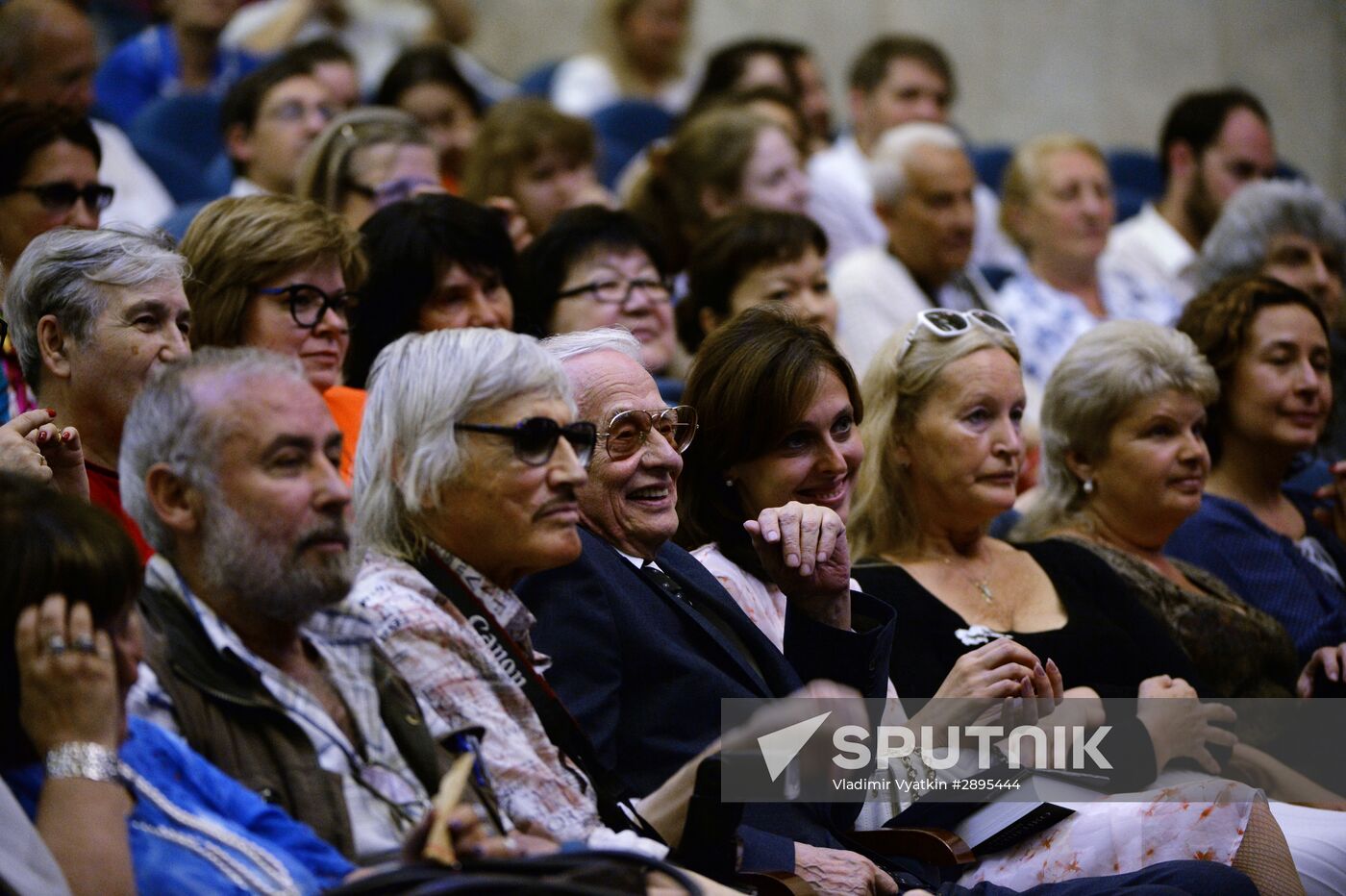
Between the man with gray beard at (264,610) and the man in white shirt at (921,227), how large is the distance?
3.35 metres

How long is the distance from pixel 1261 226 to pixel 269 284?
11.1 feet

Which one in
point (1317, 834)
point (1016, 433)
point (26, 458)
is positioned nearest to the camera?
point (26, 458)

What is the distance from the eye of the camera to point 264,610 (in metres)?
2.12

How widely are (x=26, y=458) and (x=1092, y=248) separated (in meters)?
4.37

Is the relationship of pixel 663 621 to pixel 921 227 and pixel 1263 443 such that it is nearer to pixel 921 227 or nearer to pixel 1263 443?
pixel 1263 443

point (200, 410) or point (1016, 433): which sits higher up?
point (200, 410)

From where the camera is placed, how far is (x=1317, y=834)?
3246 millimetres

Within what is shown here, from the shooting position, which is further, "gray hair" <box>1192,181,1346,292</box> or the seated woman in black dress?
"gray hair" <box>1192,181,1346,292</box>

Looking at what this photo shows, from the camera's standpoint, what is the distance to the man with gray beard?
81.5 inches

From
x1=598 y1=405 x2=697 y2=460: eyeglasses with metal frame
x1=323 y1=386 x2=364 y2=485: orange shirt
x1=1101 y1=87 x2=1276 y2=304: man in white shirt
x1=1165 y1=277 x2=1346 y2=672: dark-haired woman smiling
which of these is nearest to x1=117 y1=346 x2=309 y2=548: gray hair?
x1=598 y1=405 x2=697 y2=460: eyeglasses with metal frame

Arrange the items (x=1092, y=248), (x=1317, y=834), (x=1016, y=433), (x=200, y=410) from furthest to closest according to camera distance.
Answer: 1. (x=1092, y=248)
2. (x=1016, y=433)
3. (x=1317, y=834)
4. (x=200, y=410)

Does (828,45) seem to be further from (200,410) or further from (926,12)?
(200,410)

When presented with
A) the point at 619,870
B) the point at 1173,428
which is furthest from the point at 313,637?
the point at 1173,428

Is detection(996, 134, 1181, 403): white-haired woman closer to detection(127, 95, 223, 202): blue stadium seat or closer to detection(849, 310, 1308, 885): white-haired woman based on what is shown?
detection(849, 310, 1308, 885): white-haired woman
